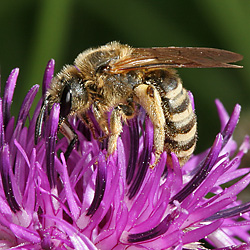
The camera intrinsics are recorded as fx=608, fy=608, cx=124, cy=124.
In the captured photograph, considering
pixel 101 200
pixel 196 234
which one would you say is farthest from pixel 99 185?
pixel 196 234

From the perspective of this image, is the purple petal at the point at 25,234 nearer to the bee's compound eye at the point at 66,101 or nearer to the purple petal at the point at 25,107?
the bee's compound eye at the point at 66,101

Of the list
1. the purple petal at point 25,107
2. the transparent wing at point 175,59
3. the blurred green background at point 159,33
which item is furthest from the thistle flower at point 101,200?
the blurred green background at point 159,33

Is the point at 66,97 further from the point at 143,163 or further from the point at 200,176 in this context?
the point at 200,176

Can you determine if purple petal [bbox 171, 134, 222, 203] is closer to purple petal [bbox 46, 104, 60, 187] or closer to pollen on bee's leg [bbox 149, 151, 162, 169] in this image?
pollen on bee's leg [bbox 149, 151, 162, 169]

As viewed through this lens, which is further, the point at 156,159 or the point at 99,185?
the point at 156,159

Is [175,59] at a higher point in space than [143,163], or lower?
higher

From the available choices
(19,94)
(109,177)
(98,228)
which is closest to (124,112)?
(109,177)

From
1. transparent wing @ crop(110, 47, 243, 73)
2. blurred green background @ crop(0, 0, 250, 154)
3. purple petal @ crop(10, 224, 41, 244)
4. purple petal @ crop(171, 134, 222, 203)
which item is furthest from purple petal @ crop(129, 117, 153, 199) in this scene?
blurred green background @ crop(0, 0, 250, 154)

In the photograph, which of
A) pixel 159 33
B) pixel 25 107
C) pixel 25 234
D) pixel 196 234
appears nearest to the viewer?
pixel 25 234
